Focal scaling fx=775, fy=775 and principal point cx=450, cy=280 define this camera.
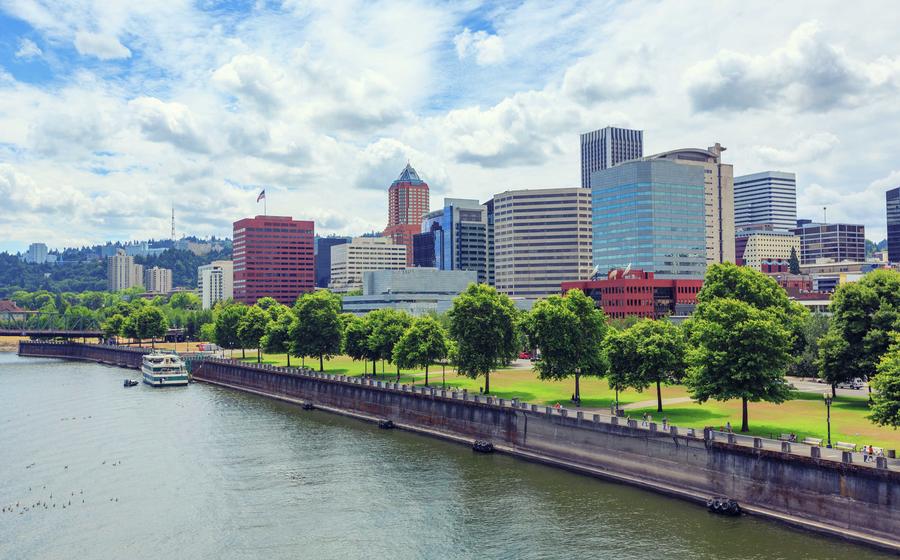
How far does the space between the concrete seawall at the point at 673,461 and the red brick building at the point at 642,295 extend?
95.7m

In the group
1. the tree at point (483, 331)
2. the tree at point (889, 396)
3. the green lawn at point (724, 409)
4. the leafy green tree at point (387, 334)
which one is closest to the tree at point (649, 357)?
the green lawn at point (724, 409)

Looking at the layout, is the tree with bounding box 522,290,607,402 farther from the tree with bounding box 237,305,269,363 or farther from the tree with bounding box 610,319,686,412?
the tree with bounding box 237,305,269,363

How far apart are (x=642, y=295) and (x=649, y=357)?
11273 centimetres

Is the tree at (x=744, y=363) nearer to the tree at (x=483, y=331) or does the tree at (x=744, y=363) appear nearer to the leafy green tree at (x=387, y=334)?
the tree at (x=483, y=331)

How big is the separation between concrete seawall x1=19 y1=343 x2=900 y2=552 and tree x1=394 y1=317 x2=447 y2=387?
17.4 ft

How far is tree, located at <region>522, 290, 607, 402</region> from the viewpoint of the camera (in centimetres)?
9288

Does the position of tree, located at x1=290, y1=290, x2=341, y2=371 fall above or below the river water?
above

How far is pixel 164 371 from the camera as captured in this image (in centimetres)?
16412

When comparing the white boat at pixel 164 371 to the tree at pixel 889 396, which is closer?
the tree at pixel 889 396

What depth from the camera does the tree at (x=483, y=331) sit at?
10338cm

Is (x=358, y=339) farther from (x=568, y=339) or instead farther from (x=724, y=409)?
(x=724, y=409)

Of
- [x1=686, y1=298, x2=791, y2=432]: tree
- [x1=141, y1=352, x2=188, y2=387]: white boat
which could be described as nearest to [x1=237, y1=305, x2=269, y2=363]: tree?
[x1=141, y1=352, x2=188, y2=387]: white boat

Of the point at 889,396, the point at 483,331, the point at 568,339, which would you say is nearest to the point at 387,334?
the point at 483,331

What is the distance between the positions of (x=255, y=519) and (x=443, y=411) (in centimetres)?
3705
